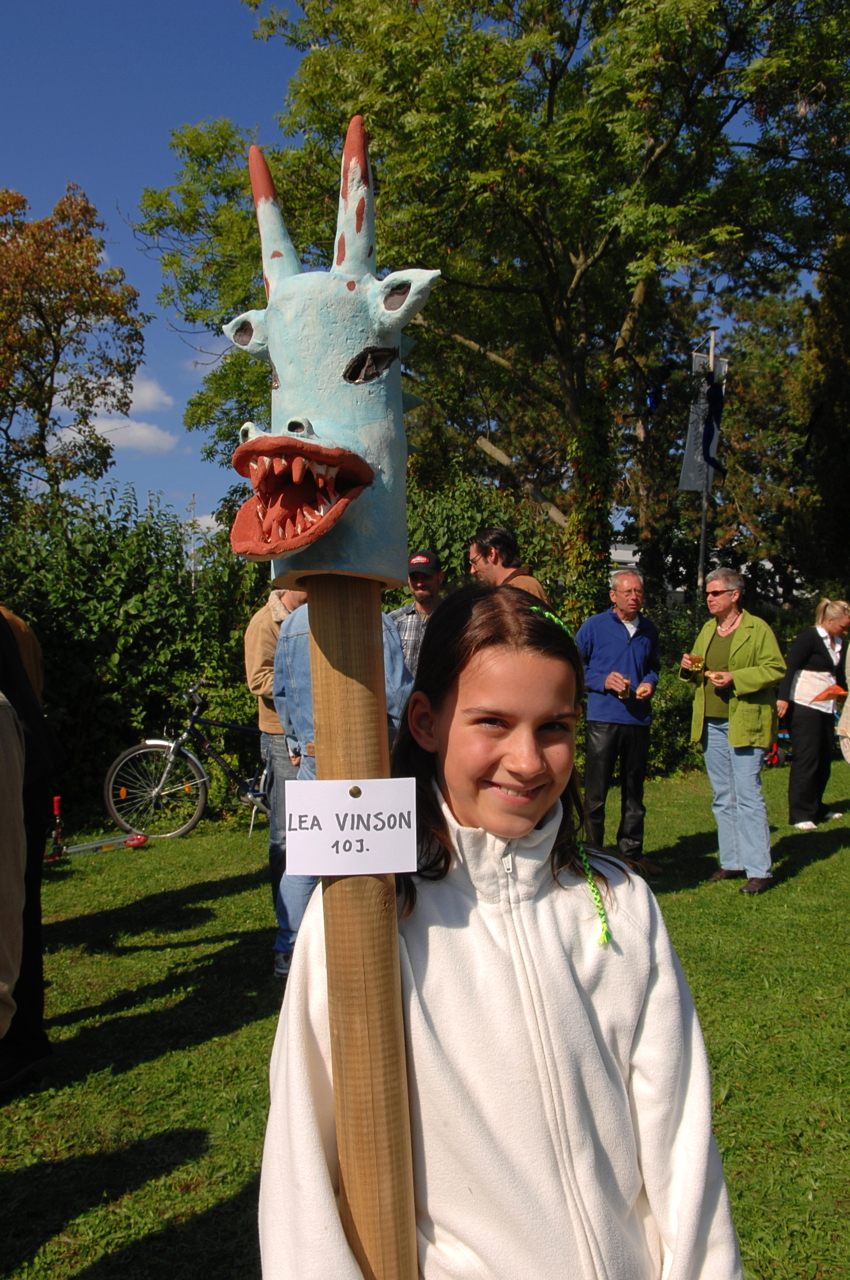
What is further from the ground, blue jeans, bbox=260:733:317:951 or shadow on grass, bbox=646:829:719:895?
blue jeans, bbox=260:733:317:951

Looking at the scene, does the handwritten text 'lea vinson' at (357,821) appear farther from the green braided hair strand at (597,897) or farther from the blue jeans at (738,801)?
the blue jeans at (738,801)

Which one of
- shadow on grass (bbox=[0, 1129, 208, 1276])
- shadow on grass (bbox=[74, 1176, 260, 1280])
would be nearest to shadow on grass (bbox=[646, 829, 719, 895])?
shadow on grass (bbox=[0, 1129, 208, 1276])

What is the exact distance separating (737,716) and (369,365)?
5555mm

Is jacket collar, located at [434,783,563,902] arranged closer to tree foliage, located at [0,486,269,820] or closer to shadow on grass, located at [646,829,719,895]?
shadow on grass, located at [646,829,719,895]

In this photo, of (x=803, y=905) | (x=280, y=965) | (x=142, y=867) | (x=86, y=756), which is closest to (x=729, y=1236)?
(x=280, y=965)

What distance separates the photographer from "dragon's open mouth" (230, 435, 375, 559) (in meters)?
1.06

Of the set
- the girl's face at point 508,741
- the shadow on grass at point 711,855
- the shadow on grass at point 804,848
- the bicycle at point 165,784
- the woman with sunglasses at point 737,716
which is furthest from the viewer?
the bicycle at point 165,784

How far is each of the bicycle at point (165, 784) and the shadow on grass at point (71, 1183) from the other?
Answer: 489cm

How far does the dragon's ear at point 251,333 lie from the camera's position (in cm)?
122

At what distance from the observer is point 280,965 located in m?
4.58

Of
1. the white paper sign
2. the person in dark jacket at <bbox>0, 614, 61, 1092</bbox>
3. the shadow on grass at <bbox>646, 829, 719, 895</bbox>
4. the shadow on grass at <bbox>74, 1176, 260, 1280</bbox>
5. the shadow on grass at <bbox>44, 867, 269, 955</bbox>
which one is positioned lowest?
the shadow on grass at <bbox>74, 1176, 260, 1280</bbox>

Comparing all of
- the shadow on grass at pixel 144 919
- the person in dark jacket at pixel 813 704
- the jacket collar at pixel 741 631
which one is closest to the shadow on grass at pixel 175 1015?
the shadow on grass at pixel 144 919

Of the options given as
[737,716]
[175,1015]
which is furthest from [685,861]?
[175,1015]

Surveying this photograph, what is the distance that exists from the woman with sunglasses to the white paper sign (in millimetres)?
5418
